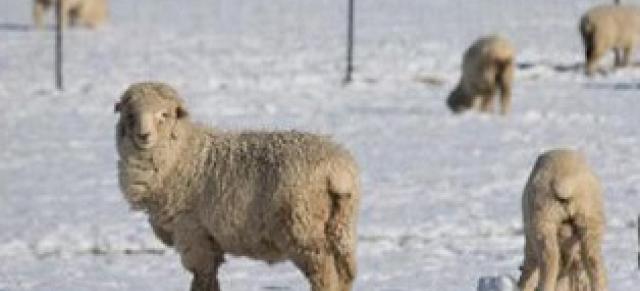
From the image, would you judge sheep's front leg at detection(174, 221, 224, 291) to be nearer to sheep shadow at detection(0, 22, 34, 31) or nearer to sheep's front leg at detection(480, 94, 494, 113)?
sheep's front leg at detection(480, 94, 494, 113)

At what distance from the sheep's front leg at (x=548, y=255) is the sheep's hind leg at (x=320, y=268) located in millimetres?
1067

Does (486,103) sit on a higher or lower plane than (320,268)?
lower

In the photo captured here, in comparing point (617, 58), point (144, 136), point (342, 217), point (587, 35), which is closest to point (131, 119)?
point (144, 136)

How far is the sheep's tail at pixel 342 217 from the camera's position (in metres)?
9.41

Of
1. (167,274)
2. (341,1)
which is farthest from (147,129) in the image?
(341,1)

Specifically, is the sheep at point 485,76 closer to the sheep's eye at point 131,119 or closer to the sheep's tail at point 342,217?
the sheep's eye at point 131,119

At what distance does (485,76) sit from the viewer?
22.8 meters

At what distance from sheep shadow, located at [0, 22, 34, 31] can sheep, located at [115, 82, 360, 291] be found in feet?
75.4

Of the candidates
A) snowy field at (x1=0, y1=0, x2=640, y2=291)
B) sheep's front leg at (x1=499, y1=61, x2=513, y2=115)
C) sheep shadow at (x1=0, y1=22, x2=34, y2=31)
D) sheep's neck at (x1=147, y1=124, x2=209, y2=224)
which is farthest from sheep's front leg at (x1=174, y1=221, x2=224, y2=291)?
sheep shadow at (x1=0, y1=22, x2=34, y2=31)

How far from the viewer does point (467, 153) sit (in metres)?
18.3

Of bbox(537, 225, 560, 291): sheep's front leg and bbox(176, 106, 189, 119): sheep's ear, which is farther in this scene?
bbox(176, 106, 189, 119): sheep's ear

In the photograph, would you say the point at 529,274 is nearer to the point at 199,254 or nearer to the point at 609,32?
the point at 199,254

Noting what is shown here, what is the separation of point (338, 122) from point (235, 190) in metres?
11.4

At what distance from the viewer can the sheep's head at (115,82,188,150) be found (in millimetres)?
9711
